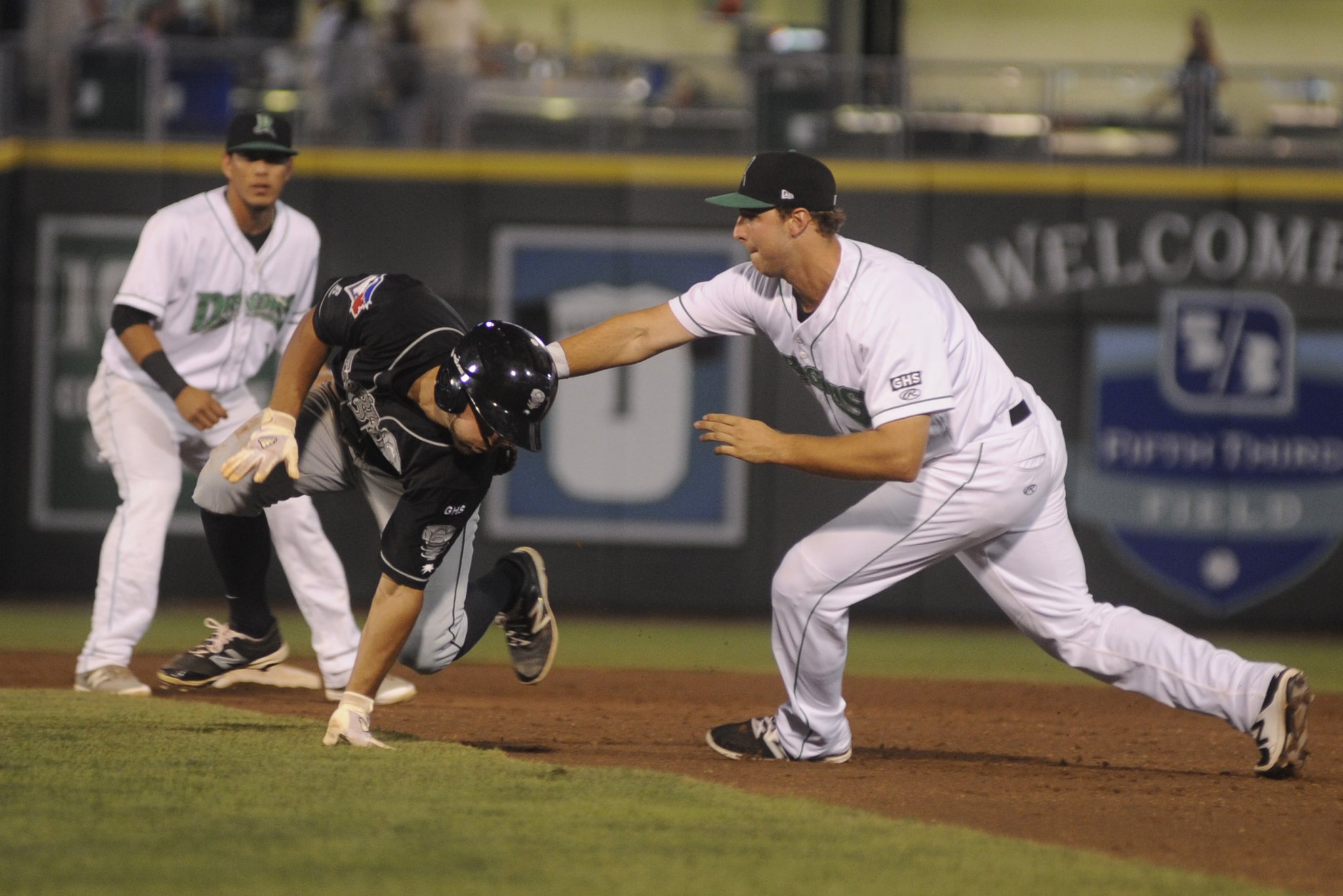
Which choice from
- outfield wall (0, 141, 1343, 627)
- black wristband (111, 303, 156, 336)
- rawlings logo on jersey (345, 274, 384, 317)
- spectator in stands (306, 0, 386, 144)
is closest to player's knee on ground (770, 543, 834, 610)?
rawlings logo on jersey (345, 274, 384, 317)

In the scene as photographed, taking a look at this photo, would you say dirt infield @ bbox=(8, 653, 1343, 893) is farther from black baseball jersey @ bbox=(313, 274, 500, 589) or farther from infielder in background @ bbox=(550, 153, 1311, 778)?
black baseball jersey @ bbox=(313, 274, 500, 589)

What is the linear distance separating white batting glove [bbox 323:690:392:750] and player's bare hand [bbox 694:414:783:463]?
4.27 ft

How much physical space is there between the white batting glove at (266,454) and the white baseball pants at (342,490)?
0.18 m

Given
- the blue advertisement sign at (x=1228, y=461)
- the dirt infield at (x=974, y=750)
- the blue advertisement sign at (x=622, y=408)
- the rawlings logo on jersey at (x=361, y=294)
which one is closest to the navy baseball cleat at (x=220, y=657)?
the dirt infield at (x=974, y=750)

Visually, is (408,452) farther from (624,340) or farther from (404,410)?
(624,340)

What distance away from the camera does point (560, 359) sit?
4828 mm

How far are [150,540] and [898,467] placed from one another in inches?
121

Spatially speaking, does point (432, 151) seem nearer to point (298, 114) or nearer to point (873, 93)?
point (298, 114)

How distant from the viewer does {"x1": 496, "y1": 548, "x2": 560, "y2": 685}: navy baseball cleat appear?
5.30 meters

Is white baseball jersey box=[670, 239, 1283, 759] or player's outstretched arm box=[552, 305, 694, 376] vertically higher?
player's outstretched arm box=[552, 305, 694, 376]

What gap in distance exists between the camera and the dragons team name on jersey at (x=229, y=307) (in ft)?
20.0

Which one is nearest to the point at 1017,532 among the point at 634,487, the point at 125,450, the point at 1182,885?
the point at 1182,885

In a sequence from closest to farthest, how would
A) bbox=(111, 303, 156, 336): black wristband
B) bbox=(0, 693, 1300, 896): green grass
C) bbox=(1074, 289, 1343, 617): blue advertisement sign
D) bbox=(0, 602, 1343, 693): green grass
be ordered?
bbox=(0, 693, 1300, 896): green grass → bbox=(111, 303, 156, 336): black wristband → bbox=(0, 602, 1343, 693): green grass → bbox=(1074, 289, 1343, 617): blue advertisement sign

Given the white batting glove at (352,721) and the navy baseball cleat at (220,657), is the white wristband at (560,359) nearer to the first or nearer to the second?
the white batting glove at (352,721)
